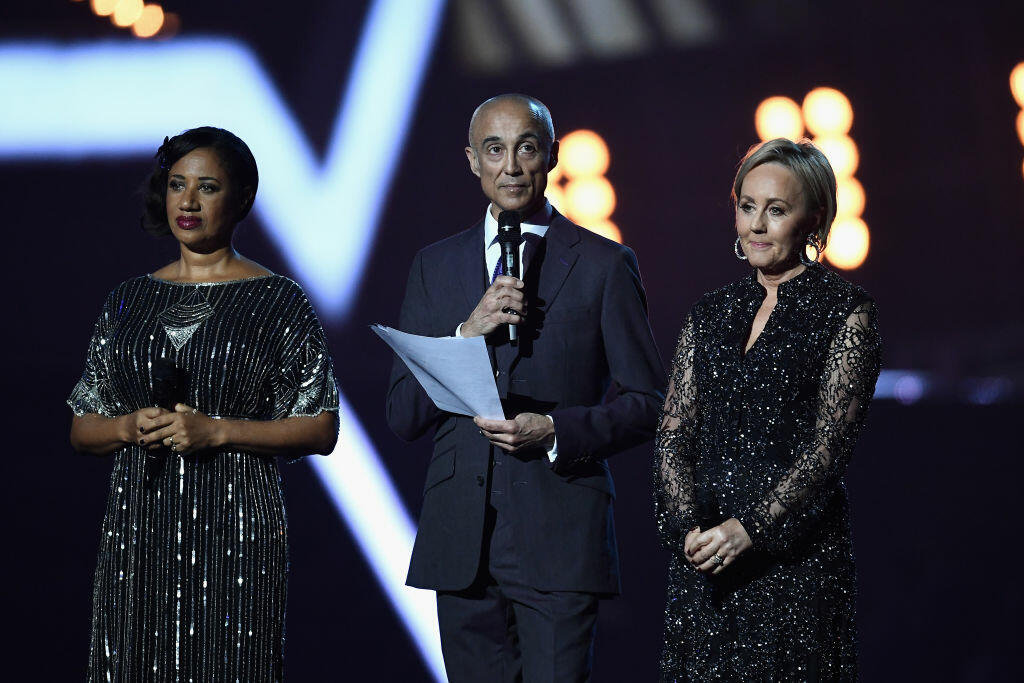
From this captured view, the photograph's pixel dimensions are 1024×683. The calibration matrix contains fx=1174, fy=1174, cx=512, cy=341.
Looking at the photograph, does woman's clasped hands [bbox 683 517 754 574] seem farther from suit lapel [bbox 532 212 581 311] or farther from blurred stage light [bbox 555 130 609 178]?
blurred stage light [bbox 555 130 609 178]

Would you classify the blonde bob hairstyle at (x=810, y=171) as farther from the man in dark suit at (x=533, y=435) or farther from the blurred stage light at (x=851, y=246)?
the blurred stage light at (x=851, y=246)

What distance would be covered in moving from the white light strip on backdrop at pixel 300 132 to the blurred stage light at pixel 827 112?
1.28 meters

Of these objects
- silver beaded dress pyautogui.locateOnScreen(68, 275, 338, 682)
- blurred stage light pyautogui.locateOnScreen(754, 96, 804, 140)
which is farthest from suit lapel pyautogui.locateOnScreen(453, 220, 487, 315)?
blurred stage light pyautogui.locateOnScreen(754, 96, 804, 140)

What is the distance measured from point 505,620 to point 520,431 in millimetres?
436

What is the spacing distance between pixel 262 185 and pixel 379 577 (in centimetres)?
140

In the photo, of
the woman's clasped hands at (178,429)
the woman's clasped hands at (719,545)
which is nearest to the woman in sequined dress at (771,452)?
the woman's clasped hands at (719,545)

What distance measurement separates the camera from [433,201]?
157 inches

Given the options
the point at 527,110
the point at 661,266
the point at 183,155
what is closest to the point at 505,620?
the point at 527,110

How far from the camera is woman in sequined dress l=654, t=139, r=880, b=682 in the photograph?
6.98ft

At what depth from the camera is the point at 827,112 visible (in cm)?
380

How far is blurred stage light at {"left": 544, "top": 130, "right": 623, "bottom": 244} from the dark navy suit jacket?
130 cm

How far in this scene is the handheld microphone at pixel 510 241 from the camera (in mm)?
2371

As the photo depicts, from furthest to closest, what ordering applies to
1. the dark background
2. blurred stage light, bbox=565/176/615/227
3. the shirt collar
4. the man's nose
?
1. blurred stage light, bbox=565/176/615/227
2. the dark background
3. the shirt collar
4. the man's nose

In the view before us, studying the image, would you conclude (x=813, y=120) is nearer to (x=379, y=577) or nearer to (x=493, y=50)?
(x=493, y=50)
